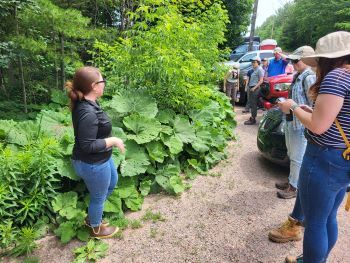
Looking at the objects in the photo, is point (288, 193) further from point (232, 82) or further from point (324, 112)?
point (232, 82)

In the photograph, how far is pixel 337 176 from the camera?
1943 mm

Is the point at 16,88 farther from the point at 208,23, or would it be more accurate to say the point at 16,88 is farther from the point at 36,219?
the point at 36,219

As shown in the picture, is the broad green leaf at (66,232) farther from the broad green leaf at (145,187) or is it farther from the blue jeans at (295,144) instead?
the blue jeans at (295,144)

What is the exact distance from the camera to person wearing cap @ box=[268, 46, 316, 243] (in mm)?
3020

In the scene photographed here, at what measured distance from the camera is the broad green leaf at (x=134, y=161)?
3.76m

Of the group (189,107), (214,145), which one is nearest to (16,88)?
(189,107)

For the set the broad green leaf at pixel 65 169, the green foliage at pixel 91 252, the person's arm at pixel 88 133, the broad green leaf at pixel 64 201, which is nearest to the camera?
the person's arm at pixel 88 133

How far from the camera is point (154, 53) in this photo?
4.48 meters

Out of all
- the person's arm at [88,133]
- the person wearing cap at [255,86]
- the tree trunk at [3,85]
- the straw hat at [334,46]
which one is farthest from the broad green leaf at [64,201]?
the tree trunk at [3,85]

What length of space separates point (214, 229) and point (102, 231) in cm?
120

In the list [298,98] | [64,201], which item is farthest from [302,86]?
[64,201]

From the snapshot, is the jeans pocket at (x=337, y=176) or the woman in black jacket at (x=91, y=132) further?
the woman in black jacket at (x=91, y=132)

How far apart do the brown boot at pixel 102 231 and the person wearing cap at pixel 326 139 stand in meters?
1.91

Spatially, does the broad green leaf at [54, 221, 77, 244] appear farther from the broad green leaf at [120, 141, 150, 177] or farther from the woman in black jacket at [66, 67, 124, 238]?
the broad green leaf at [120, 141, 150, 177]
